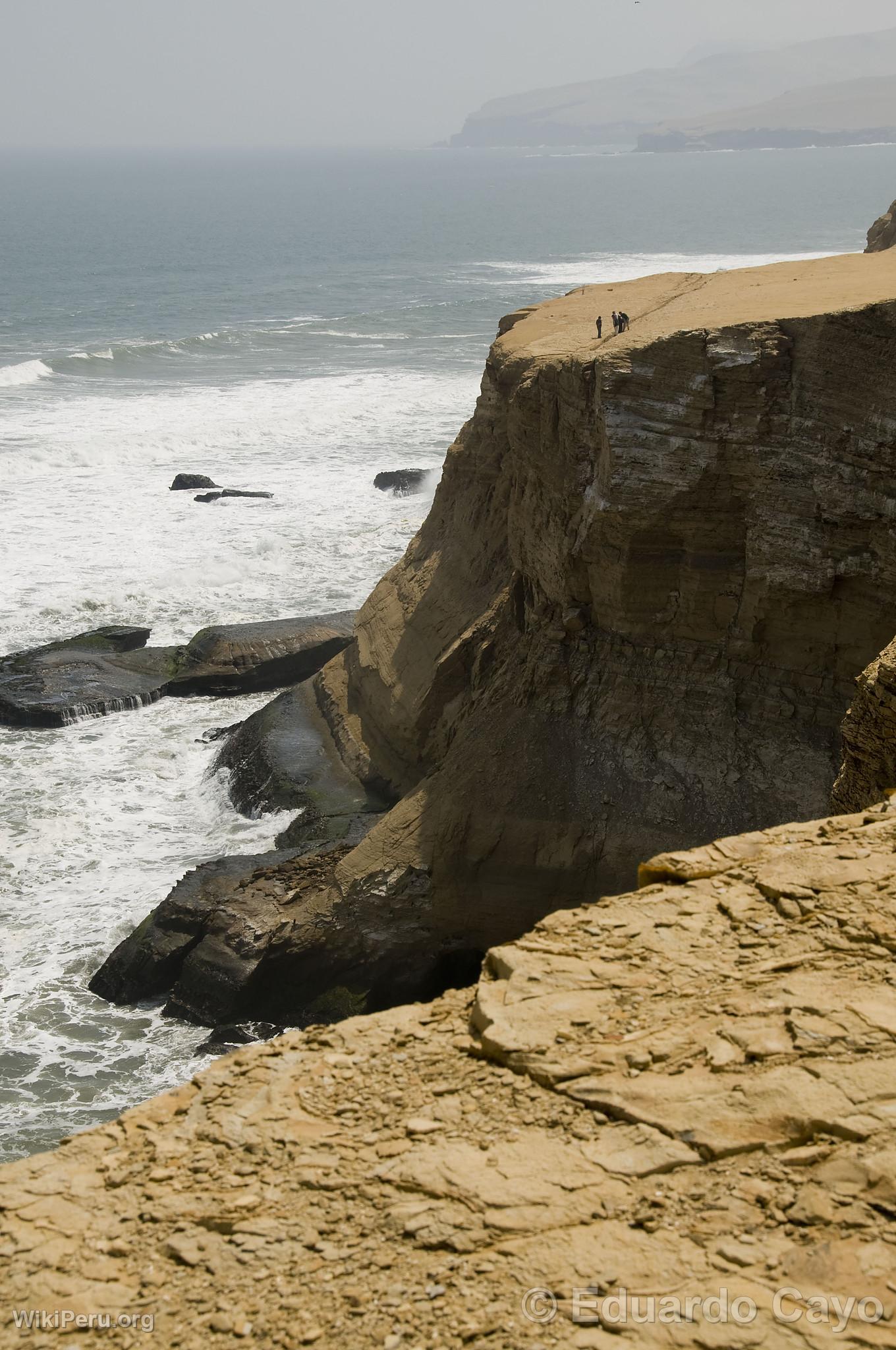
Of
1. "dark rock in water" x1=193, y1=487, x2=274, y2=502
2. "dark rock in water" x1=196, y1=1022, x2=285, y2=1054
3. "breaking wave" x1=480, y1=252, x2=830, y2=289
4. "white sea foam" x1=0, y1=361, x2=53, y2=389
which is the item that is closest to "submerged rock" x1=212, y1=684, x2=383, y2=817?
"dark rock in water" x1=196, y1=1022, x2=285, y2=1054

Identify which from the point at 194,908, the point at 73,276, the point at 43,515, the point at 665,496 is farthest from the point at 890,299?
the point at 73,276

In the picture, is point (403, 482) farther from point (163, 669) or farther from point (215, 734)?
point (215, 734)

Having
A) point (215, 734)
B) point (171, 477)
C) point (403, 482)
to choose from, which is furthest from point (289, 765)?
point (171, 477)

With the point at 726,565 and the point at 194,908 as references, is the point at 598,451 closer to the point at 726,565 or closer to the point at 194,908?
the point at 726,565

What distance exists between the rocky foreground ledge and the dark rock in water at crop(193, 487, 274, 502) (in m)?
27.1

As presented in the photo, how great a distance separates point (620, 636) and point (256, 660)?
1007cm

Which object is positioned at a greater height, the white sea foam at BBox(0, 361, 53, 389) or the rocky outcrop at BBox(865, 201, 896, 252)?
the rocky outcrop at BBox(865, 201, 896, 252)

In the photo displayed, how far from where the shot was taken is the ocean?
14.9 metres

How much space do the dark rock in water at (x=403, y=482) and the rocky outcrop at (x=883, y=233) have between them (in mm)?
11155

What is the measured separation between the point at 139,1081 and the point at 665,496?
7.24m

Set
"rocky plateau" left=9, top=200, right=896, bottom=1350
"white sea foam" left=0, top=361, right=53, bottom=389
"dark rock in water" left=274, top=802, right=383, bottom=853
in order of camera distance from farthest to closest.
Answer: "white sea foam" left=0, top=361, right=53, bottom=389, "dark rock in water" left=274, top=802, right=383, bottom=853, "rocky plateau" left=9, top=200, right=896, bottom=1350

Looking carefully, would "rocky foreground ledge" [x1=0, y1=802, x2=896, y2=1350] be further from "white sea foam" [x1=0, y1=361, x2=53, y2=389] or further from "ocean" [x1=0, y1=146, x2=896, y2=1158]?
"white sea foam" [x1=0, y1=361, x2=53, y2=389]

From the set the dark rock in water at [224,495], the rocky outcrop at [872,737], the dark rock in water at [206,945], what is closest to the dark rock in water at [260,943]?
the dark rock in water at [206,945]

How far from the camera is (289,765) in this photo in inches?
683
